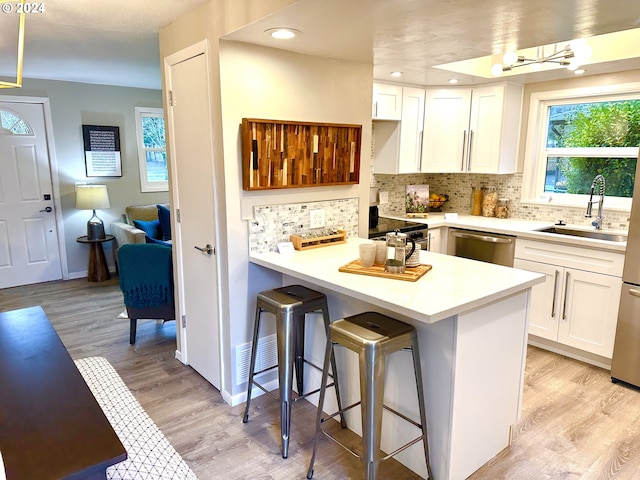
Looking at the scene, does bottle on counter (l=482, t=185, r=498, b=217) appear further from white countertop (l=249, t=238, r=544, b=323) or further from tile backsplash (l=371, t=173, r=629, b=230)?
white countertop (l=249, t=238, r=544, b=323)

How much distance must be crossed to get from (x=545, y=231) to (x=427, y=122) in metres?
1.40

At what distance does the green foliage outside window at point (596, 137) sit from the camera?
346cm

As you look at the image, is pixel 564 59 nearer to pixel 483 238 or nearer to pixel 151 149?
pixel 483 238

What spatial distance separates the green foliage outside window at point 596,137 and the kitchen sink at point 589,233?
39 centimetres

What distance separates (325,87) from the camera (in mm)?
2725

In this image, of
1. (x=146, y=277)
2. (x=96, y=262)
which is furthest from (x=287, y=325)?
(x=96, y=262)

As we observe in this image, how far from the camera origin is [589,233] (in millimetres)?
3516

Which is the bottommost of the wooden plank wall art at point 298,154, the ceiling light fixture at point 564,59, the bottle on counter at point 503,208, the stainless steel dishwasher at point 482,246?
the stainless steel dishwasher at point 482,246

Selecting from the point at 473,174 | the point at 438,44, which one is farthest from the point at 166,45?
the point at 473,174

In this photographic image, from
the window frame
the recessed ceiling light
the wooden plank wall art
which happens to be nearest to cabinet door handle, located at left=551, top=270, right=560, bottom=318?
the window frame

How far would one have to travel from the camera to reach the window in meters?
5.58

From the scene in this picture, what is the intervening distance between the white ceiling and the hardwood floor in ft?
6.38

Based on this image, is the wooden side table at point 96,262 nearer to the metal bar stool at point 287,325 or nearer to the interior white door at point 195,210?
the interior white door at point 195,210

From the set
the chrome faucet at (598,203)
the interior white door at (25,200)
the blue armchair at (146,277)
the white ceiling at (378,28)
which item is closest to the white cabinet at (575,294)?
the chrome faucet at (598,203)
